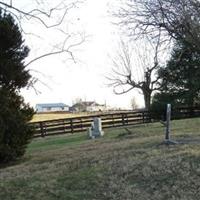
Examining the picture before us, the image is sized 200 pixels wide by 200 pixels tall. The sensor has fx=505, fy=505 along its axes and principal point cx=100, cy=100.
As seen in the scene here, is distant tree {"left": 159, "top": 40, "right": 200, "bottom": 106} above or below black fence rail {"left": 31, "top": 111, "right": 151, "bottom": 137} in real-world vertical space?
above

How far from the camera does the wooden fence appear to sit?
37.1 m

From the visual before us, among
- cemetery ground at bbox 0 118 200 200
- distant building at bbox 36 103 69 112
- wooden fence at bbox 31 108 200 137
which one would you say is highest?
distant building at bbox 36 103 69 112

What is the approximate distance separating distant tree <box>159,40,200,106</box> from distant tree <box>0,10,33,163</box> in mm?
30238

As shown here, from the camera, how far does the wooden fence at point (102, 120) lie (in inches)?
1459

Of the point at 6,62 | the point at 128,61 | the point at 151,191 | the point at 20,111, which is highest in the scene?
the point at 128,61

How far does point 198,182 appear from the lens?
10102 millimetres

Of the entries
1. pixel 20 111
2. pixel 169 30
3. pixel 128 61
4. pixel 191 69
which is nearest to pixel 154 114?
pixel 191 69

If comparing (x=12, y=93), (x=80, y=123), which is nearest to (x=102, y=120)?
(x=80, y=123)

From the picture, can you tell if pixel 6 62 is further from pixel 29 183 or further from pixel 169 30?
pixel 169 30

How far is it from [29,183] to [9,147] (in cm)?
461

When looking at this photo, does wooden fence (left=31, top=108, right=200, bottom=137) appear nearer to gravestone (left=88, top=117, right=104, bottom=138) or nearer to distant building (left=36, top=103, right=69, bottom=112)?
gravestone (left=88, top=117, right=104, bottom=138)

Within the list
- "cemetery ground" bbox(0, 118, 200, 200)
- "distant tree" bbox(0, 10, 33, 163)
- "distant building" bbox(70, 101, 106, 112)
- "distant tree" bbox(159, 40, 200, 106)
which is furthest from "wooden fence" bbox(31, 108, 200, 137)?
"distant building" bbox(70, 101, 106, 112)

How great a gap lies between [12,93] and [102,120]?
24.5 metres

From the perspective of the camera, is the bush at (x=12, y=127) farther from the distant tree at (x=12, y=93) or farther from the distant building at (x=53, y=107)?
the distant building at (x=53, y=107)
